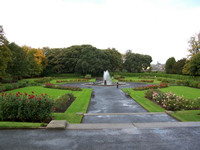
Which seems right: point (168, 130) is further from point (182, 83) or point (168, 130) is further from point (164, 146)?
point (182, 83)

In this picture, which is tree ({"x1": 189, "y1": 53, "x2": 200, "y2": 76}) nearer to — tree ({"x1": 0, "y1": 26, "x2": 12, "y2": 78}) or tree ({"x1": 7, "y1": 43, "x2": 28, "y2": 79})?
tree ({"x1": 0, "y1": 26, "x2": 12, "y2": 78})

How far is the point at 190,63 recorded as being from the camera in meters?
37.1

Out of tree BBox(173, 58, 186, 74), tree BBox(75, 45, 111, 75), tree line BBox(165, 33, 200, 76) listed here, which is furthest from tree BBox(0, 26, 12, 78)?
tree BBox(173, 58, 186, 74)

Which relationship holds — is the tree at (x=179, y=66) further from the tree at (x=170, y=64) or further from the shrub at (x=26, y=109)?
the shrub at (x=26, y=109)

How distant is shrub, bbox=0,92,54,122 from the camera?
7.64 m

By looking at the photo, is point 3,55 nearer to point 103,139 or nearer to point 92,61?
point 103,139

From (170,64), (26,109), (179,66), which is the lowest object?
(26,109)

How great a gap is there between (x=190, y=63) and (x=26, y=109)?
39.1 metres

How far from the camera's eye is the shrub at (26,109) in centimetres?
764

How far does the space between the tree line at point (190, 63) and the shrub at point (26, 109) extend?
118 feet

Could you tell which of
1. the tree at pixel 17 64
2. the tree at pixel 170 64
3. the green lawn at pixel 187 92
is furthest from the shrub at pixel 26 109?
the tree at pixel 170 64

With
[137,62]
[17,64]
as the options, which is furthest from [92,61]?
[137,62]

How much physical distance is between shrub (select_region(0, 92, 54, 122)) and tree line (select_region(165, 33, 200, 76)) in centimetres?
3585

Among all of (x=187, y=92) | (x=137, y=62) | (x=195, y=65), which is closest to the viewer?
(x=187, y=92)
